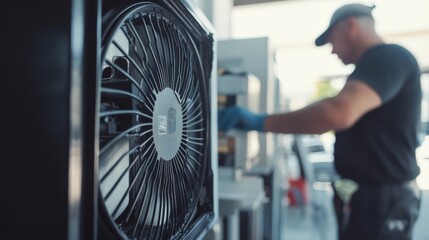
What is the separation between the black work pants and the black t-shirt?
0.12 feet

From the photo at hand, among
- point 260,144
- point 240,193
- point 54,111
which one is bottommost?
point 240,193

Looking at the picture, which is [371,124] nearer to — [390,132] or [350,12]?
[390,132]

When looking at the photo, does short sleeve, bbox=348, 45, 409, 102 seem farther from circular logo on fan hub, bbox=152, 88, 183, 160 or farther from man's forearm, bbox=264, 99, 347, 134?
circular logo on fan hub, bbox=152, 88, 183, 160

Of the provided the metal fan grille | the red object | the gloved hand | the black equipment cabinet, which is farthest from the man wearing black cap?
the red object

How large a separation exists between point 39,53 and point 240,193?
84 cm

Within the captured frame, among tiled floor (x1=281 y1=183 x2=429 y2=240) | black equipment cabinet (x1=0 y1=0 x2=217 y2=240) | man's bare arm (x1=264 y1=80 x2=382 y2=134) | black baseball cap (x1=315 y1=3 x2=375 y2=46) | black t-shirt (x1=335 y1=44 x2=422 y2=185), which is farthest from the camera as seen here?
tiled floor (x1=281 y1=183 x2=429 y2=240)

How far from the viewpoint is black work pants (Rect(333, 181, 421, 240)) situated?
44.1 inches

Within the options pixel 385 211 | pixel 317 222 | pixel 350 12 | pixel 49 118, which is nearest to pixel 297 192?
pixel 317 222

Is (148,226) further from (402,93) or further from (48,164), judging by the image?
(402,93)

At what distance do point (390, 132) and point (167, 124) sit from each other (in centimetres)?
105

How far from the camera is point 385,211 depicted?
44.2 inches

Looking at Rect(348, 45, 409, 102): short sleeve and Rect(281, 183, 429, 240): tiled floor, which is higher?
Rect(348, 45, 409, 102): short sleeve

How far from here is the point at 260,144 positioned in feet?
4.99

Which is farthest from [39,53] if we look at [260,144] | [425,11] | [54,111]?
[425,11]
